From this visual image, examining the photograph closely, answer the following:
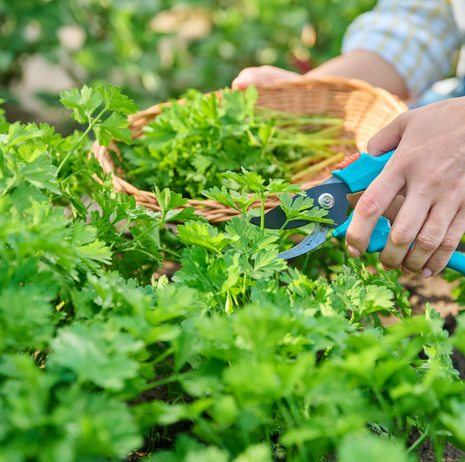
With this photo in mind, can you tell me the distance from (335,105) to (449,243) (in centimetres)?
82

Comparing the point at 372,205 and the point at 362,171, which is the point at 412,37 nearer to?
the point at 362,171

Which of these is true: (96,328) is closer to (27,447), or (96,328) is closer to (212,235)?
(27,447)

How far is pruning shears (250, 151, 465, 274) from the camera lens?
0.89m

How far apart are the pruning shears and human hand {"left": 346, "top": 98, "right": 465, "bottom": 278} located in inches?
1.4

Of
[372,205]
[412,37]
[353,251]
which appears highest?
[412,37]

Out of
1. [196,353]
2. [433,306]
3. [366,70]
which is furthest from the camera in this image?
[366,70]

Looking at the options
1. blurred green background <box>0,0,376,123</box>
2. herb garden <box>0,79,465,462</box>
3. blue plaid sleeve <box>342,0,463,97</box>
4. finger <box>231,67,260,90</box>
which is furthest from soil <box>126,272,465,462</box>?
blurred green background <box>0,0,376,123</box>

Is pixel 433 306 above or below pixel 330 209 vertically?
below

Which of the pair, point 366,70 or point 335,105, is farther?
point 366,70

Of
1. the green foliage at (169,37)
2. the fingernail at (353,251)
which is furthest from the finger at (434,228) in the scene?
the green foliage at (169,37)

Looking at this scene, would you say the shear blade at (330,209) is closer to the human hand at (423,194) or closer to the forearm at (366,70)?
the human hand at (423,194)

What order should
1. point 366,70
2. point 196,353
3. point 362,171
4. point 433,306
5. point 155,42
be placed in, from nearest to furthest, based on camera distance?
point 196,353 → point 362,171 → point 433,306 → point 366,70 → point 155,42

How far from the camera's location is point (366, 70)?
5.83 feet

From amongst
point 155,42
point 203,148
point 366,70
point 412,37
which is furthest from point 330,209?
point 155,42
